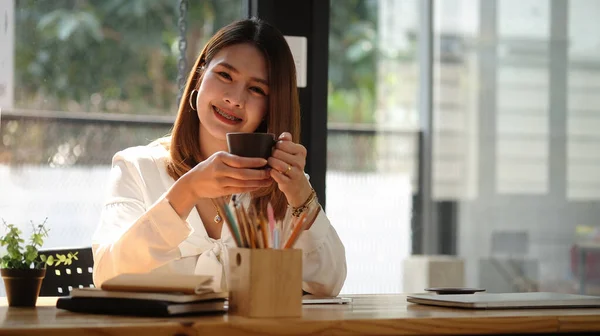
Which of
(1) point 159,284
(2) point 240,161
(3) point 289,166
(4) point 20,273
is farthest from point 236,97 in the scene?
(1) point 159,284

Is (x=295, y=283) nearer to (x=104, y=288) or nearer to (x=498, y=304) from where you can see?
(x=104, y=288)

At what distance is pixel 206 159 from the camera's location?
2.01 m

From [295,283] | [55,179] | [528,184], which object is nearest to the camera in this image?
[295,283]

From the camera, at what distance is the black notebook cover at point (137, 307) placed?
1.30m

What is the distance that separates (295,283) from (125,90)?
6.92 ft

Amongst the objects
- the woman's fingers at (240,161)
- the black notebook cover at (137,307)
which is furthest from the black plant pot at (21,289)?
the woman's fingers at (240,161)

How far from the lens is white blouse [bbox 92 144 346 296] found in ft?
5.92

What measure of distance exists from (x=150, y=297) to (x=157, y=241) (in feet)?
1.56

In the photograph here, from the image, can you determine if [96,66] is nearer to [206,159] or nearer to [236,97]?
[236,97]

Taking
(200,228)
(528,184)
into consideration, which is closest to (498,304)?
(200,228)

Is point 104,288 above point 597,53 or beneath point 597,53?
beneath

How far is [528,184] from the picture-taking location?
389cm

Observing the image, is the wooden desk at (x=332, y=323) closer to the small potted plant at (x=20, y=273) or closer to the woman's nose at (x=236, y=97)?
the small potted plant at (x=20, y=273)

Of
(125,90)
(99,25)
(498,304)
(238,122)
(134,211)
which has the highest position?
(99,25)
